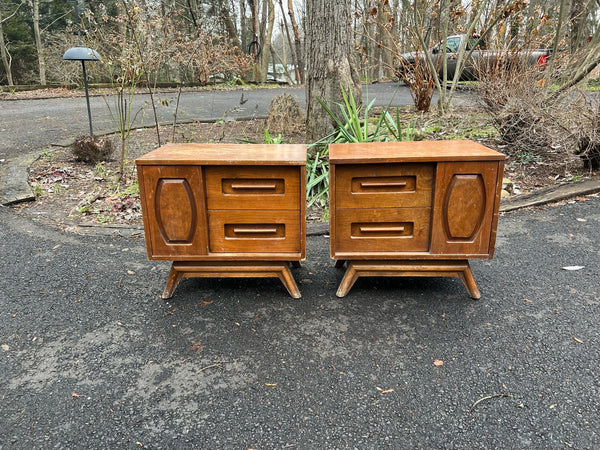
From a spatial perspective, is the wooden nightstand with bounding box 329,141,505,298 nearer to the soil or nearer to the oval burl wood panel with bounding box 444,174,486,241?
the oval burl wood panel with bounding box 444,174,486,241

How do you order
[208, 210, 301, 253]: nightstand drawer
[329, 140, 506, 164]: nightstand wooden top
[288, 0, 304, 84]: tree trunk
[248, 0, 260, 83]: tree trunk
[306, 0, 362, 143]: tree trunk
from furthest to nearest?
1. [288, 0, 304, 84]: tree trunk
2. [248, 0, 260, 83]: tree trunk
3. [306, 0, 362, 143]: tree trunk
4. [208, 210, 301, 253]: nightstand drawer
5. [329, 140, 506, 164]: nightstand wooden top

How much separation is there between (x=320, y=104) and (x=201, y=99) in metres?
6.73

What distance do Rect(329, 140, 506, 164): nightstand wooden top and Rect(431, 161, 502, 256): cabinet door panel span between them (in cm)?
4

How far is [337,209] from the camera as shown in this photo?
2275 millimetres

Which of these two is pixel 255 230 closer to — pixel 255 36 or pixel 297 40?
pixel 255 36

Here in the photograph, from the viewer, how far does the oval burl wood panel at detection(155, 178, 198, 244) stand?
2.22 m

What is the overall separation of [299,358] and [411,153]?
1170 millimetres

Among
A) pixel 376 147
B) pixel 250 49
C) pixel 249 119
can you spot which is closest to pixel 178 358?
pixel 376 147

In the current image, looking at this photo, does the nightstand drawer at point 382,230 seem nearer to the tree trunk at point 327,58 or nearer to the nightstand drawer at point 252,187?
the nightstand drawer at point 252,187

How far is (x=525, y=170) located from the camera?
178 inches

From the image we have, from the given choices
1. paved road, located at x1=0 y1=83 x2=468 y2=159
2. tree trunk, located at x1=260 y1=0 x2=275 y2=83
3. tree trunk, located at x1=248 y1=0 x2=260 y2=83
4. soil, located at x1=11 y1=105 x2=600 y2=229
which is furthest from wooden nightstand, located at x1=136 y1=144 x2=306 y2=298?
tree trunk, located at x1=260 y1=0 x2=275 y2=83

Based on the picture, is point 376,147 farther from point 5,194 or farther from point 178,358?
point 5,194

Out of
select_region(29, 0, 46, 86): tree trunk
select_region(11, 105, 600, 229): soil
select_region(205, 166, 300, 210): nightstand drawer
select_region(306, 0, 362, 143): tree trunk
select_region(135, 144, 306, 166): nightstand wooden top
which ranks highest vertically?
select_region(29, 0, 46, 86): tree trunk

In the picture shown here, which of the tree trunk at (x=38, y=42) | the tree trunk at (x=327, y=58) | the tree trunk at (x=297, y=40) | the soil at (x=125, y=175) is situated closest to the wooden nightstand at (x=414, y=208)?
the soil at (x=125, y=175)
